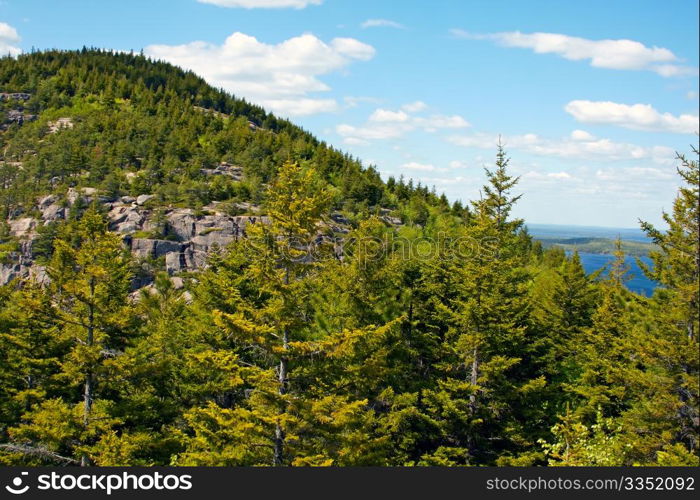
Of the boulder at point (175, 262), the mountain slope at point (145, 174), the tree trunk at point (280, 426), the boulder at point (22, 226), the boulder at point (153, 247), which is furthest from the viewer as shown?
the boulder at point (22, 226)

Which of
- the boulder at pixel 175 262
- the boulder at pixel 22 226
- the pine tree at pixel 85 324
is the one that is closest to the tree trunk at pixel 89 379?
the pine tree at pixel 85 324

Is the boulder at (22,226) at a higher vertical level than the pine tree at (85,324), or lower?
higher

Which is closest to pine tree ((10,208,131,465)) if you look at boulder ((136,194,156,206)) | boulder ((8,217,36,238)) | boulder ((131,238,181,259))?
boulder ((131,238,181,259))

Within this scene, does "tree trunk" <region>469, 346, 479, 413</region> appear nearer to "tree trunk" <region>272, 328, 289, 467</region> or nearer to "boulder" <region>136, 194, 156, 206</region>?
"tree trunk" <region>272, 328, 289, 467</region>

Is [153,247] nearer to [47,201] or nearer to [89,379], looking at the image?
[47,201]

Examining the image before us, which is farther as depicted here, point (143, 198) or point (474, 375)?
point (143, 198)

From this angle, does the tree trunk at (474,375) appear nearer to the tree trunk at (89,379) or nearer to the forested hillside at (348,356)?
the forested hillside at (348,356)

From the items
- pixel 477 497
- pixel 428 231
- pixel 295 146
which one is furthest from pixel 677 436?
pixel 295 146

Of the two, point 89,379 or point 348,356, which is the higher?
point 348,356

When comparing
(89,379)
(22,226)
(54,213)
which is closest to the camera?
(89,379)

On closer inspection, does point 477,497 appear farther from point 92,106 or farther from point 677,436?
point 92,106

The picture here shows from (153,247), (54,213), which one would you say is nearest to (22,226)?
(54,213)

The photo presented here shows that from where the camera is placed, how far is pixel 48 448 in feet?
56.0

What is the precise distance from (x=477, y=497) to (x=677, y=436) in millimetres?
9257
